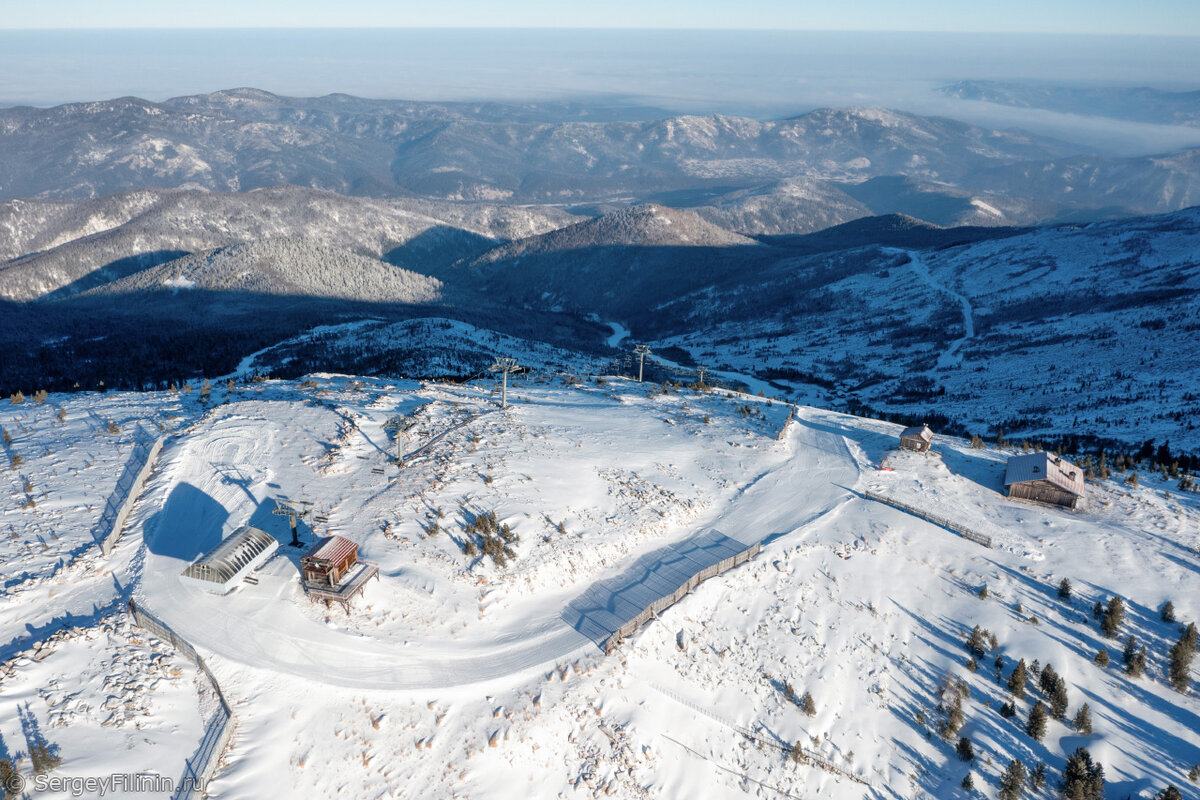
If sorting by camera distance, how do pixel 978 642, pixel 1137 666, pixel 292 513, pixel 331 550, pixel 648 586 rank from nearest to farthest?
1. pixel 331 550
2. pixel 292 513
3. pixel 1137 666
4. pixel 978 642
5. pixel 648 586

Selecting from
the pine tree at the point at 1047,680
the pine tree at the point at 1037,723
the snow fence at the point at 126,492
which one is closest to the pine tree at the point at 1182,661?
the pine tree at the point at 1047,680

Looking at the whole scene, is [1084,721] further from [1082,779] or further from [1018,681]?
[1082,779]

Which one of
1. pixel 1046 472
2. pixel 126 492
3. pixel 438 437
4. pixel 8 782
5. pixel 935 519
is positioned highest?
pixel 126 492

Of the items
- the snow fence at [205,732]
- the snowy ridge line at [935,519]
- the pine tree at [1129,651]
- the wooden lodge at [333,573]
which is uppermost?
the wooden lodge at [333,573]

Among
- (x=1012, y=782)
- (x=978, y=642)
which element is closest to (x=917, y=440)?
(x=978, y=642)

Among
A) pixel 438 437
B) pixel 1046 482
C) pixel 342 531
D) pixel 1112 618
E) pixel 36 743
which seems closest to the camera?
pixel 36 743

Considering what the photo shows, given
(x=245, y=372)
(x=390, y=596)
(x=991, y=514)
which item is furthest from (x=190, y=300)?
(x=991, y=514)

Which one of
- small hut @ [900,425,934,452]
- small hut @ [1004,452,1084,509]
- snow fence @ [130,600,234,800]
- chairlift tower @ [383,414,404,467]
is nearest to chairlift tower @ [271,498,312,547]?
snow fence @ [130,600,234,800]

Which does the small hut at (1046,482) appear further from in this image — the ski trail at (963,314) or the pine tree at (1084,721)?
the ski trail at (963,314)
